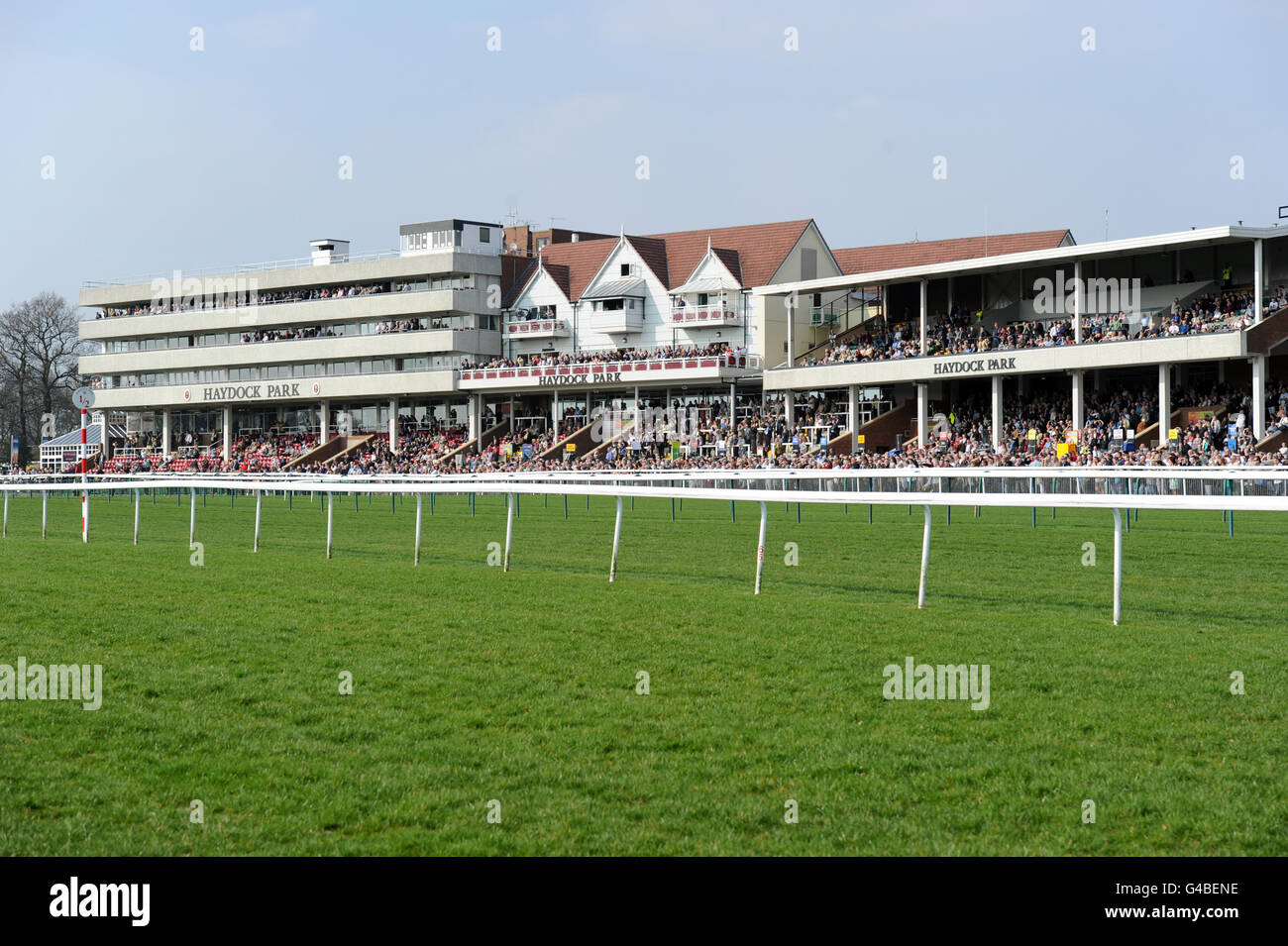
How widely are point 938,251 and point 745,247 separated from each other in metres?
8.59

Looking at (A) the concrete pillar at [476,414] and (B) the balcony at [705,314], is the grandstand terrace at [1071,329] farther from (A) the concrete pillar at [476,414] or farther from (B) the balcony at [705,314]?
(A) the concrete pillar at [476,414]

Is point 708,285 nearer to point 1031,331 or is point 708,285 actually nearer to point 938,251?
point 938,251

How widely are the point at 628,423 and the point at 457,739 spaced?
50.9 m

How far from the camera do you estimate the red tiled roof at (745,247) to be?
6053 centimetres

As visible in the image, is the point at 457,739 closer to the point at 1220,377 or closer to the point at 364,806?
the point at 364,806

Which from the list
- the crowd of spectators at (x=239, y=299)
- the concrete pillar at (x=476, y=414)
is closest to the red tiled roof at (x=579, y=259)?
the concrete pillar at (x=476, y=414)

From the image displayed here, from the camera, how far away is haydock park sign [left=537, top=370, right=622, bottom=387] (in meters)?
58.2

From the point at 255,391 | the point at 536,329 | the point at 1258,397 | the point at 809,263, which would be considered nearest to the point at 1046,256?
the point at 1258,397

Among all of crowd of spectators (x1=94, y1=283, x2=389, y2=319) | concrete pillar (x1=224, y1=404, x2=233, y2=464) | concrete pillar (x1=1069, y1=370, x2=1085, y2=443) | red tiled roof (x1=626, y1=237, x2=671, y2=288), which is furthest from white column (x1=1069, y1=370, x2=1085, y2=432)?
concrete pillar (x1=224, y1=404, x2=233, y2=464)

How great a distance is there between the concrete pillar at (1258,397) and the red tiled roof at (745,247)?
2407 centimetres

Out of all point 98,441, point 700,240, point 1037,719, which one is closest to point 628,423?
point 700,240

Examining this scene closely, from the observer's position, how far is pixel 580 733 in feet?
22.4
